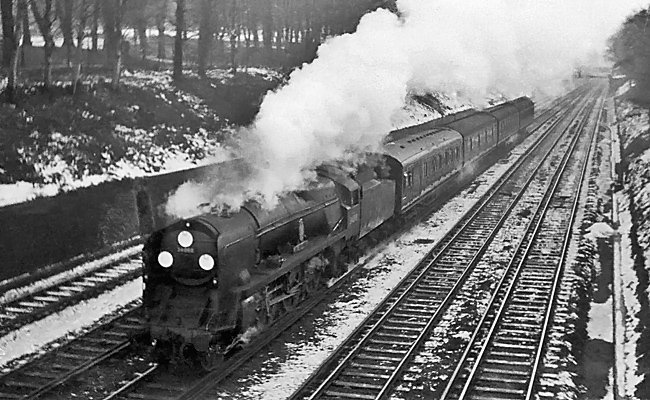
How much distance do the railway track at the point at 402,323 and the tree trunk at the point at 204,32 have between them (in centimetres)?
1924

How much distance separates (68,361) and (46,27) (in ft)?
54.0

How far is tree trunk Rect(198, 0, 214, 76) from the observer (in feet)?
→ 129

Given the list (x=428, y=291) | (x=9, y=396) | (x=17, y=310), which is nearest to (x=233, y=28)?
(x=428, y=291)

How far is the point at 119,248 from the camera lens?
70.2 feet

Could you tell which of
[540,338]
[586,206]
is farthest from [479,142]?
[540,338]

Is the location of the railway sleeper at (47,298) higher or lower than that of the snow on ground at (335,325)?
higher

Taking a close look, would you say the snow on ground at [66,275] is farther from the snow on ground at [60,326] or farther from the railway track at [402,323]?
the railway track at [402,323]

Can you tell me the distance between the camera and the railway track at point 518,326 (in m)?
12.5

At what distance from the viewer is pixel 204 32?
132 feet

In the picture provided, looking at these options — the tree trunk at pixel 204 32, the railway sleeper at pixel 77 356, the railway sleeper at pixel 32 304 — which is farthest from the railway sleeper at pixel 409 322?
the tree trunk at pixel 204 32

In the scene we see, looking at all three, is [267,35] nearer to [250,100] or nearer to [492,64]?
[250,100]

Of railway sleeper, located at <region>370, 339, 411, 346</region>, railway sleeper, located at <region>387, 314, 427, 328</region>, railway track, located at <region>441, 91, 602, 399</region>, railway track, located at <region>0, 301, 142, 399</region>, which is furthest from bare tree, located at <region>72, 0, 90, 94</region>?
railway sleeper, located at <region>370, 339, 411, 346</region>

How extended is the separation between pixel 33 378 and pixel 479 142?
90.7 ft

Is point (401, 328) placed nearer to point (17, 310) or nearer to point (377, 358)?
point (377, 358)
